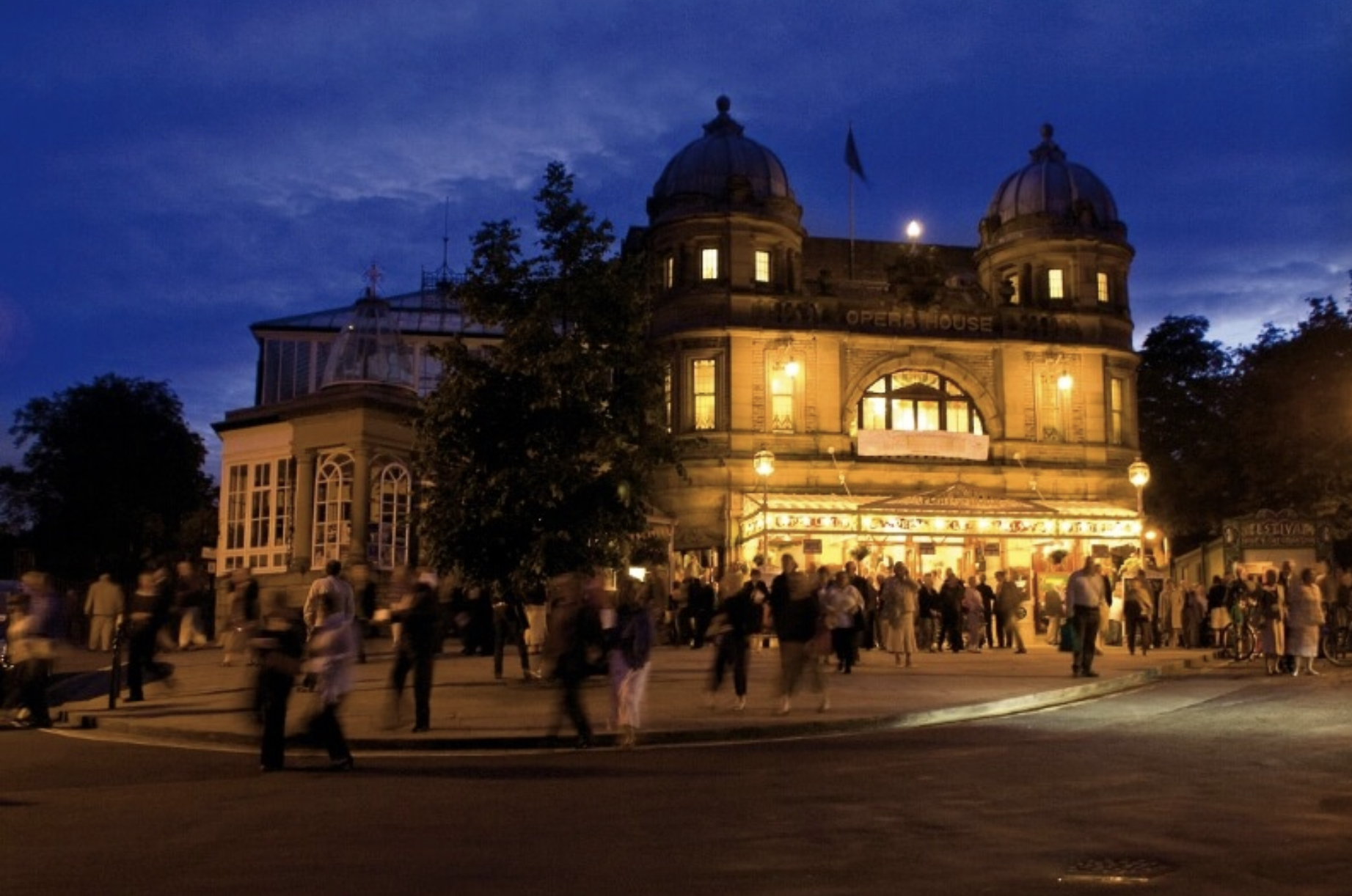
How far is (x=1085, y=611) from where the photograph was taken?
20141 mm

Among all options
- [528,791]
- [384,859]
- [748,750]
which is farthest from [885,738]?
[384,859]

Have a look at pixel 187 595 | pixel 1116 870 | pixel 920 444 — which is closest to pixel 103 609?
pixel 187 595

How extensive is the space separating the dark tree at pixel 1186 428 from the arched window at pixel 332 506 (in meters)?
29.4

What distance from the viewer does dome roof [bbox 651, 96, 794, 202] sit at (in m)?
42.2

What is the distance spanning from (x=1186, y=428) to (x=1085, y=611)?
1516 inches

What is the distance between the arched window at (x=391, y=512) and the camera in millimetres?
32250

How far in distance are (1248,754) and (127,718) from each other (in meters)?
12.4

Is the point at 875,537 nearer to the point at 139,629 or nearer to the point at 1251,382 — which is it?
the point at 1251,382

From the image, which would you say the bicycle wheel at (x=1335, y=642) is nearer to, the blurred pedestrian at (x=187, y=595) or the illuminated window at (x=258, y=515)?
the blurred pedestrian at (x=187, y=595)

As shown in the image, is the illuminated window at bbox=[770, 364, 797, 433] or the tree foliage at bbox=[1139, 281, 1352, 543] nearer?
the tree foliage at bbox=[1139, 281, 1352, 543]

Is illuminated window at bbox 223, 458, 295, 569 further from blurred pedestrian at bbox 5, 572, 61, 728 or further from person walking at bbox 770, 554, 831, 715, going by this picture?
person walking at bbox 770, 554, 831, 715

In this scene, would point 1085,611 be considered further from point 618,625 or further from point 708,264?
point 708,264

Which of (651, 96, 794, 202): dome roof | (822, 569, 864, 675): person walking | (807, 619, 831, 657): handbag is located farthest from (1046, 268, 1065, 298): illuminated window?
(807, 619, 831, 657): handbag

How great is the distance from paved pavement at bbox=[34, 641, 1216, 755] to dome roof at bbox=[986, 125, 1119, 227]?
75.5 feet
